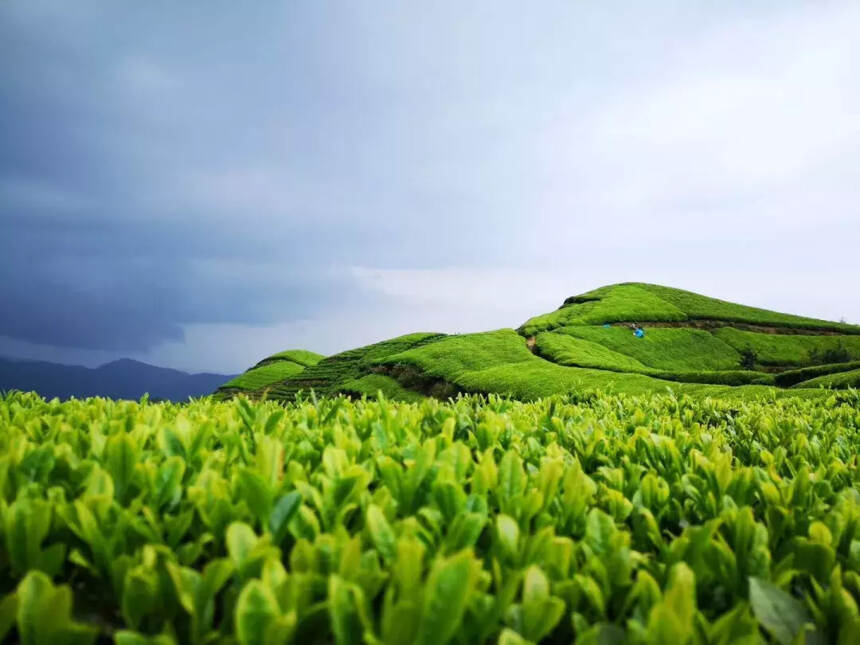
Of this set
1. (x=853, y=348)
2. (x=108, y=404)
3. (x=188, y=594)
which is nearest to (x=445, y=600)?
(x=188, y=594)

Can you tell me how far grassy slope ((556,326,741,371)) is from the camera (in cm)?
5706

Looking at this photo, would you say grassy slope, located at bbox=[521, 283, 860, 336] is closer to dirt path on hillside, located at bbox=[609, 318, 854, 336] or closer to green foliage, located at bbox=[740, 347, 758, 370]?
dirt path on hillside, located at bbox=[609, 318, 854, 336]

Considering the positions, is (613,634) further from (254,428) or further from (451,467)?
(254,428)

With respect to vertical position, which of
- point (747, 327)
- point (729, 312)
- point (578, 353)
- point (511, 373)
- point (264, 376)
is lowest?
point (264, 376)

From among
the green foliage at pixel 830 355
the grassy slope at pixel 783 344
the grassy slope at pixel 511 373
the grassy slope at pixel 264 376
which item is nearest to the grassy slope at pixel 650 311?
the grassy slope at pixel 783 344

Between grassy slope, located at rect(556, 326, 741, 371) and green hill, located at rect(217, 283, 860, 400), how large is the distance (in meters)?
0.16

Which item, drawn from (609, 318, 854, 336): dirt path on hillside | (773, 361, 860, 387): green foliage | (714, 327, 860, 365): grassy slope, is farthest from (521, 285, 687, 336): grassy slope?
(773, 361, 860, 387): green foliage

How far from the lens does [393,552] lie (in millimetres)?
1456

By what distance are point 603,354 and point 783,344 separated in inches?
1218

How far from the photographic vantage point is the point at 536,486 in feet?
6.79

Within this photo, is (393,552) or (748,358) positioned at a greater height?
(748,358)

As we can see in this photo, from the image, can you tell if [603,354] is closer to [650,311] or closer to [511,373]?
[511,373]

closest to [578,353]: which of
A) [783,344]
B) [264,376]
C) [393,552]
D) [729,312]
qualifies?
[783,344]

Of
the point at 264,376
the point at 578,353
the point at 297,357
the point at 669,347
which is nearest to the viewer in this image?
the point at 578,353
